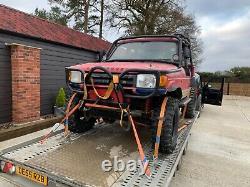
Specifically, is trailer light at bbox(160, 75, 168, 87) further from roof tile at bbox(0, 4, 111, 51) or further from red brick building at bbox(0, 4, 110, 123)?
roof tile at bbox(0, 4, 111, 51)

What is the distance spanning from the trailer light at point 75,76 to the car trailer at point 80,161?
0.98 m

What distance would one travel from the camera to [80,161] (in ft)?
10.9

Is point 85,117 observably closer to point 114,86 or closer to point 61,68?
point 114,86

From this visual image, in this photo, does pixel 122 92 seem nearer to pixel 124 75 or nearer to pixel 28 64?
pixel 124 75

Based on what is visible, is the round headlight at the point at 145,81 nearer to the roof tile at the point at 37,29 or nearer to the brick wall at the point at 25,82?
the brick wall at the point at 25,82

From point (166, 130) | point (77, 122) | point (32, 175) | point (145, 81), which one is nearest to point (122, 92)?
point (145, 81)

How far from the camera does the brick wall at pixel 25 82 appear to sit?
22.1 ft

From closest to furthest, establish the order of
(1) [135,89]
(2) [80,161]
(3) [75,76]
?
(2) [80,161] → (1) [135,89] → (3) [75,76]

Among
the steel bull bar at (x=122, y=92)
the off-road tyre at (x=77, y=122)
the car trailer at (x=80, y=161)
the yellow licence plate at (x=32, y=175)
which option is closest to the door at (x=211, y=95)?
the car trailer at (x=80, y=161)

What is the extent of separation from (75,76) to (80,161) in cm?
147

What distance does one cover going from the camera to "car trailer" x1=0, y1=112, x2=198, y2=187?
2.84 m

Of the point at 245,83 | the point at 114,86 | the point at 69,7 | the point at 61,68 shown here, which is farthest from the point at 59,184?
the point at 245,83

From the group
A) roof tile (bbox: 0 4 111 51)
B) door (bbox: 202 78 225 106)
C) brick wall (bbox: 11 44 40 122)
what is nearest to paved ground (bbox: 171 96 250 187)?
door (bbox: 202 78 225 106)

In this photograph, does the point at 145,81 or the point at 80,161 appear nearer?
the point at 80,161
